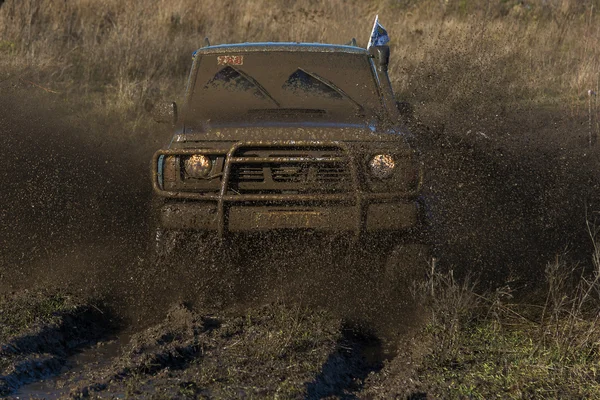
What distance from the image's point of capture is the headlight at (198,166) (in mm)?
5566

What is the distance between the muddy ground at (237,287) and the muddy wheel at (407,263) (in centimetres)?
10

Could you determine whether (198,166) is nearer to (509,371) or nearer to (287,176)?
(287,176)

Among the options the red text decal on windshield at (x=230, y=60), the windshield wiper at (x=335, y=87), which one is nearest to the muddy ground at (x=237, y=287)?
the windshield wiper at (x=335, y=87)

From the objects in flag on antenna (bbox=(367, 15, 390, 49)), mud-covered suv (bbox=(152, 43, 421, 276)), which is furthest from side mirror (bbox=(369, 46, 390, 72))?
flag on antenna (bbox=(367, 15, 390, 49))

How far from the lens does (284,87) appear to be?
6.60m

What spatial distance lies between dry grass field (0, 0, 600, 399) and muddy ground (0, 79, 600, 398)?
23 mm

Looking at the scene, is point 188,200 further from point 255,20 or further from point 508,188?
point 255,20

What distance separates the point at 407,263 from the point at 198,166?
1.35 m

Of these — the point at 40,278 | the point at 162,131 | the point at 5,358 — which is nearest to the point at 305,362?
the point at 5,358

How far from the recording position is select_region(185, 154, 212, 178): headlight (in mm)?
5566

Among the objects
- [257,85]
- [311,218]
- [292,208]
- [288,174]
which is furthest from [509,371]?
[257,85]

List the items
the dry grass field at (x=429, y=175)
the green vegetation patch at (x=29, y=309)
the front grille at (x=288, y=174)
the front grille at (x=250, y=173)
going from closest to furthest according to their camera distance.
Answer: the dry grass field at (x=429, y=175) → the green vegetation patch at (x=29, y=309) → the front grille at (x=288, y=174) → the front grille at (x=250, y=173)

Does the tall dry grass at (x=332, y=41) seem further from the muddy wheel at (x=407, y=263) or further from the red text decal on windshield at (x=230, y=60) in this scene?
the muddy wheel at (x=407, y=263)

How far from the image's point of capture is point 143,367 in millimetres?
4031
